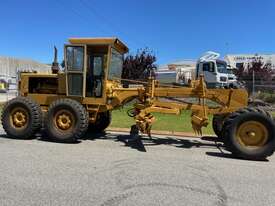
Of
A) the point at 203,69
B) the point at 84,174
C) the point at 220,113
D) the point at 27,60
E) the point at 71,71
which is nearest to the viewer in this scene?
the point at 84,174

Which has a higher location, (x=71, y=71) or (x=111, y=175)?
(x=71, y=71)

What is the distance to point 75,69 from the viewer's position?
11.4 meters

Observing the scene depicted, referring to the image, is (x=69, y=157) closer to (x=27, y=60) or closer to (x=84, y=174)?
(x=84, y=174)

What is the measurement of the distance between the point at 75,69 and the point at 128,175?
194 inches

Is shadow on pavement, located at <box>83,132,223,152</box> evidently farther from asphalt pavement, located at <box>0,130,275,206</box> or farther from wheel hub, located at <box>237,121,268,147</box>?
wheel hub, located at <box>237,121,268,147</box>

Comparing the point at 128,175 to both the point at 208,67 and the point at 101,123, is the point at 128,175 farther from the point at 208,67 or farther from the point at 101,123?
the point at 208,67

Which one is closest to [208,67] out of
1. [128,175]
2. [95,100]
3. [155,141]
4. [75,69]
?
[155,141]

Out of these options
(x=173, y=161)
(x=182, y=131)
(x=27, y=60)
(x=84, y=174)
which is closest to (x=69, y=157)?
(x=84, y=174)

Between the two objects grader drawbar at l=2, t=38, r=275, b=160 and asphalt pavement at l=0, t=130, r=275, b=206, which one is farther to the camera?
grader drawbar at l=2, t=38, r=275, b=160

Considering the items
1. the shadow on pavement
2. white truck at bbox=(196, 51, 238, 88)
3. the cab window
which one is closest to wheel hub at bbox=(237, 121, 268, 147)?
the shadow on pavement

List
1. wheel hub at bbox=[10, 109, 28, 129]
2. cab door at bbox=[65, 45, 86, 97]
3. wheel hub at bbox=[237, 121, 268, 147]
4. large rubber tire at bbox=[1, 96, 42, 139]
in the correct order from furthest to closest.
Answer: wheel hub at bbox=[10, 109, 28, 129] < cab door at bbox=[65, 45, 86, 97] < large rubber tire at bbox=[1, 96, 42, 139] < wheel hub at bbox=[237, 121, 268, 147]

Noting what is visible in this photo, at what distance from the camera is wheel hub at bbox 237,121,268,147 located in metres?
9.58

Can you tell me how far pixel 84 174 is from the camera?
7.20 m

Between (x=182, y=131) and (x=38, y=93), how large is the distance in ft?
15.4
